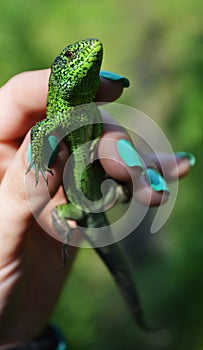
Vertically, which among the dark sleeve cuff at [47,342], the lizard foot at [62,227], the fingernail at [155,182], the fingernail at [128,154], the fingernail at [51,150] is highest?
the fingernail at [51,150]

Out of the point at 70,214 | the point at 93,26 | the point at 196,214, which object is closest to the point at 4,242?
the point at 70,214

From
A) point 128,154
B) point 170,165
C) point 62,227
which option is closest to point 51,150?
point 128,154

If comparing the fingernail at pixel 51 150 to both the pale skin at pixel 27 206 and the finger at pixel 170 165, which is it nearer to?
the pale skin at pixel 27 206

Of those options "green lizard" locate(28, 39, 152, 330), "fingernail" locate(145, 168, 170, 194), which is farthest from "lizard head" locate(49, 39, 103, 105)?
"fingernail" locate(145, 168, 170, 194)

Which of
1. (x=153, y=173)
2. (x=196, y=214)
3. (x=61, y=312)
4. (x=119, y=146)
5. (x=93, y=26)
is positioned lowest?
(x=61, y=312)

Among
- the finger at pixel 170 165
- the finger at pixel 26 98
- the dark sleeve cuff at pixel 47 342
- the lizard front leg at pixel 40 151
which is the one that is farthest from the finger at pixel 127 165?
the dark sleeve cuff at pixel 47 342

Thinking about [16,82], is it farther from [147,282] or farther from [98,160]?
[147,282]

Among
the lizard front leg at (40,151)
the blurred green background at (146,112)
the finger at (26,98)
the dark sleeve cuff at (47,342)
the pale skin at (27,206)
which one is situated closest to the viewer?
the lizard front leg at (40,151)
